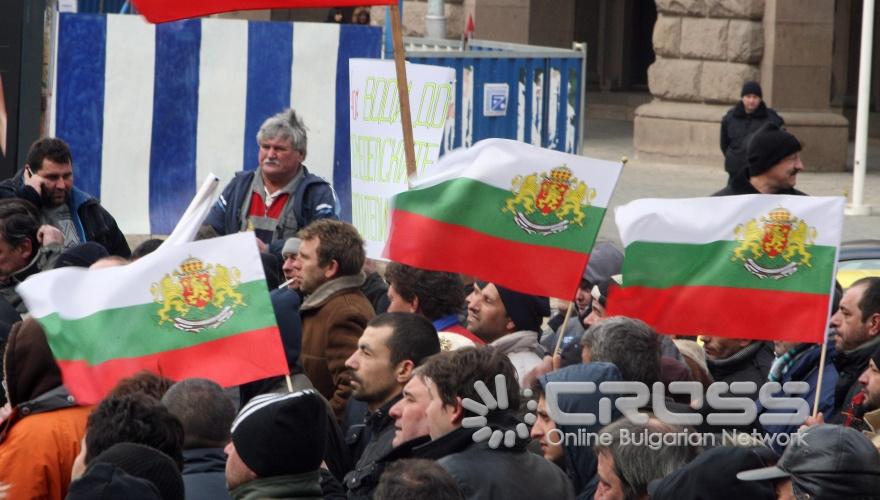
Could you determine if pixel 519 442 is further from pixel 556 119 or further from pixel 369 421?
pixel 556 119

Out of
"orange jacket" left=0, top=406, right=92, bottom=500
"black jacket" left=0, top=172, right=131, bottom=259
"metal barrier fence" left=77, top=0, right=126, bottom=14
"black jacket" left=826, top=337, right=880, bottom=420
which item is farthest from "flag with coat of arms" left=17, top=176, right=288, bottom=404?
"metal barrier fence" left=77, top=0, right=126, bottom=14

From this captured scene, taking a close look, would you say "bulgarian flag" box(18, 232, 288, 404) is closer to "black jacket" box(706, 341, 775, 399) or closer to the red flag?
"black jacket" box(706, 341, 775, 399)

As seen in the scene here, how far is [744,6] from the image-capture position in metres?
17.7

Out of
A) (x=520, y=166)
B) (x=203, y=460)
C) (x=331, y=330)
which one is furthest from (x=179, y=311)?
(x=520, y=166)

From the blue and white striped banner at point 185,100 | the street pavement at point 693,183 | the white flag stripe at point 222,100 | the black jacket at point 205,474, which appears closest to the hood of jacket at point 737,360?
the black jacket at point 205,474

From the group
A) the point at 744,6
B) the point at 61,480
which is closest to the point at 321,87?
the point at 61,480

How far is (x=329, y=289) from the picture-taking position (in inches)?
252

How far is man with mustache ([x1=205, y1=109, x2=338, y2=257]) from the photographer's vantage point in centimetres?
784

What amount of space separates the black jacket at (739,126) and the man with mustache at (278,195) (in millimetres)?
7749

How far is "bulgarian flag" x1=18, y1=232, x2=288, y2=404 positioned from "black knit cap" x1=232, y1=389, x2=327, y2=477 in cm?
89

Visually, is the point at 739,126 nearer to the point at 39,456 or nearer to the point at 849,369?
the point at 849,369

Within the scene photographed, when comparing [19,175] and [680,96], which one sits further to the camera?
[680,96]

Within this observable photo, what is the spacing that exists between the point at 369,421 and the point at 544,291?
2.72ft

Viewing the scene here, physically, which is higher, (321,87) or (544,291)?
(321,87)
